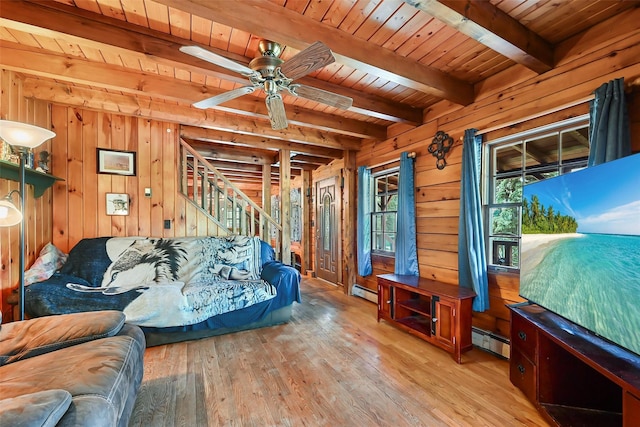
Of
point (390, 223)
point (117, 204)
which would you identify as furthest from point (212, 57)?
point (390, 223)

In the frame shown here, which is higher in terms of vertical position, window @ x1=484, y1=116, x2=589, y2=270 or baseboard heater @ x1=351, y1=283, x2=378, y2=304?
window @ x1=484, y1=116, x2=589, y2=270

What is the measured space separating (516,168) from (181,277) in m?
3.61

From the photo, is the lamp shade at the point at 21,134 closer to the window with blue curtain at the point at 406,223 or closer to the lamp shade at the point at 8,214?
the lamp shade at the point at 8,214

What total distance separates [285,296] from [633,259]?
2676mm

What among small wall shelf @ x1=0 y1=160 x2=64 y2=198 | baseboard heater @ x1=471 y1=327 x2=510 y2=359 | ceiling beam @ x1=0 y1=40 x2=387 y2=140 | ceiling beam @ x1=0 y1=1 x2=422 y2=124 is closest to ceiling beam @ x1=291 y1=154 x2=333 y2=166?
ceiling beam @ x1=0 y1=40 x2=387 y2=140

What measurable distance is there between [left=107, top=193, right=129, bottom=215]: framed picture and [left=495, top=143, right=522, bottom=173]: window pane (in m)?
4.17

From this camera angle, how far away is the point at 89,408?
980mm

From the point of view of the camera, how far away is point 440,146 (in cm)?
294

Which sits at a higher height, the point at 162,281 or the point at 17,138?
the point at 17,138

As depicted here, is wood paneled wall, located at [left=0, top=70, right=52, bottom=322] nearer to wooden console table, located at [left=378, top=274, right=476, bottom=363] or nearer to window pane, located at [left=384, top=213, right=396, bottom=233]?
wooden console table, located at [left=378, top=274, right=476, bottom=363]

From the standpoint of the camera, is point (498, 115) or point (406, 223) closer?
point (498, 115)

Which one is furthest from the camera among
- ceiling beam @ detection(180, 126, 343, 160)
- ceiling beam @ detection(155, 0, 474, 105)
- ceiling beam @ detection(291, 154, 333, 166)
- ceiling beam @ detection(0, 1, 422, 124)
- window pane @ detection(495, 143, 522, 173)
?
ceiling beam @ detection(291, 154, 333, 166)

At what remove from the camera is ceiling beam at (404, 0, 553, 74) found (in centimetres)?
147

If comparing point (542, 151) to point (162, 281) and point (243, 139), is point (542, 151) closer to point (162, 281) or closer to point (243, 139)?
point (243, 139)
